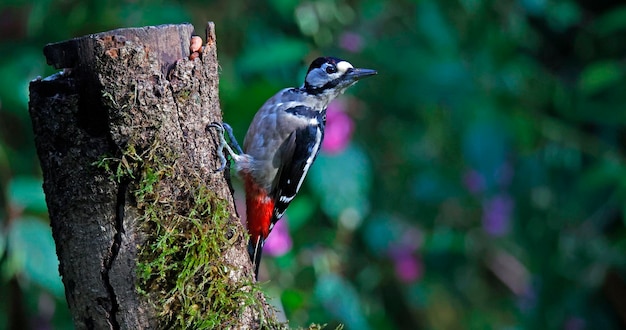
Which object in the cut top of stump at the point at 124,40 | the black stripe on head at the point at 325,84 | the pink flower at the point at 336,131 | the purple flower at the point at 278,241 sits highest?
the cut top of stump at the point at 124,40

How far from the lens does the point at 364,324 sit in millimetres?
3965

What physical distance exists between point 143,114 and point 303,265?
84.4 inches

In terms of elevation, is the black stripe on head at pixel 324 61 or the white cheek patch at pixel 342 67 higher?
the black stripe on head at pixel 324 61

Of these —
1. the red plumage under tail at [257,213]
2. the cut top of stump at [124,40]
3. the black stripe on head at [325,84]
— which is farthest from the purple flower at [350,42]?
the cut top of stump at [124,40]

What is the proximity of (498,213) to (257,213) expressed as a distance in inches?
104

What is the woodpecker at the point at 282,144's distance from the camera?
117 inches

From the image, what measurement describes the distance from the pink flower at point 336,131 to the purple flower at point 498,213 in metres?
1.72

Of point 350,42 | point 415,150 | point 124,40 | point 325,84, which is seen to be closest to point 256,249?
point 325,84

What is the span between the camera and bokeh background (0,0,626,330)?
3590 mm

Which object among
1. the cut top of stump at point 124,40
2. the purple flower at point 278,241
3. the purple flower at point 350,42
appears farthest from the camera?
the purple flower at point 350,42

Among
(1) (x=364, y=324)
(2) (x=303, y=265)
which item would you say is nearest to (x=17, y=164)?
(2) (x=303, y=265)

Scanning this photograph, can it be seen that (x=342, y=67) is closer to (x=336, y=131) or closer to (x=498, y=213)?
(x=336, y=131)

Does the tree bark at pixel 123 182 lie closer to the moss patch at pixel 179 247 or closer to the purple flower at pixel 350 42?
the moss patch at pixel 179 247

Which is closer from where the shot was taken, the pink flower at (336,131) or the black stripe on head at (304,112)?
the black stripe on head at (304,112)
